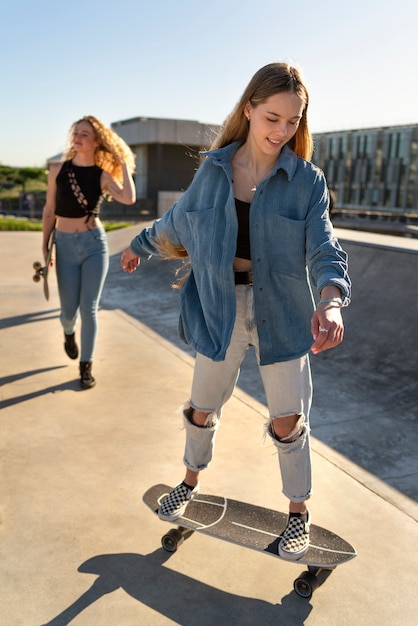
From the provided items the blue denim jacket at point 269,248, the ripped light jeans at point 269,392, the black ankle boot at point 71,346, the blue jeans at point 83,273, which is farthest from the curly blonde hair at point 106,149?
the ripped light jeans at point 269,392

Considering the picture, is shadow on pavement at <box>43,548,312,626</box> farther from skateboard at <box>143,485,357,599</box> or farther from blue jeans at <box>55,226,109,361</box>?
blue jeans at <box>55,226,109,361</box>

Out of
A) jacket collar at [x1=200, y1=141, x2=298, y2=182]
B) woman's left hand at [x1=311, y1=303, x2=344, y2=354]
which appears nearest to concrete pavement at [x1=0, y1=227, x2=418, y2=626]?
woman's left hand at [x1=311, y1=303, x2=344, y2=354]

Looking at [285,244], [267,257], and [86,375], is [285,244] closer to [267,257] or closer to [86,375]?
[267,257]

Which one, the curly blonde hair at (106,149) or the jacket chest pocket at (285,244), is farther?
the curly blonde hair at (106,149)

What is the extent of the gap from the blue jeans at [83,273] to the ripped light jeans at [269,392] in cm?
233

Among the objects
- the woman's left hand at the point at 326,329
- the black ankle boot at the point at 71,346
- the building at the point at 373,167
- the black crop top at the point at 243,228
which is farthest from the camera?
the building at the point at 373,167

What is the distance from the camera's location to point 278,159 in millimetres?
2416

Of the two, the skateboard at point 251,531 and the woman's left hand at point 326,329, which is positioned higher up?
the woman's left hand at point 326,329

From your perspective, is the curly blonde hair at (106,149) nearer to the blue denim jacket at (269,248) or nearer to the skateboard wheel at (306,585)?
the blue denim jacket at (269,248)

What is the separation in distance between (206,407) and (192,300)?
0.48m

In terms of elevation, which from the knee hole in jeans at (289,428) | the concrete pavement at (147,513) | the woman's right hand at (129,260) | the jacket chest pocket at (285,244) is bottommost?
the concrete pavement at (147,513)

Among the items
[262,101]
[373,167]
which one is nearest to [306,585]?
[262,101]

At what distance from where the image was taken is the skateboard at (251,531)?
8.02 ft

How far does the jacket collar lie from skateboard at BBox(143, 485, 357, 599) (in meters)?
1.53
